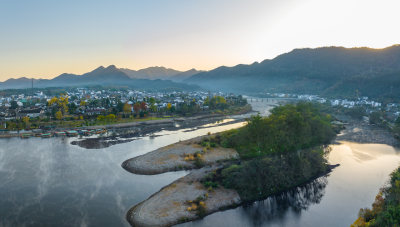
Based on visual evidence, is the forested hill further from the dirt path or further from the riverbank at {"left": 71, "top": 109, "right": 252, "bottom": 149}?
the dirt path

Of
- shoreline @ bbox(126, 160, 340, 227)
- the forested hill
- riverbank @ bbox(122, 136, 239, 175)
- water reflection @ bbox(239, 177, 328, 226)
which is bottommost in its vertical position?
water reflection @ bbox(239, 177, 328, 226)

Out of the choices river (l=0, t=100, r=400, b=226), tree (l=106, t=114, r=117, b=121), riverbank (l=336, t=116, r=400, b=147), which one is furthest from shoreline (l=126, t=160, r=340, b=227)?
tree (l=106, t=114, r=117, b=121)

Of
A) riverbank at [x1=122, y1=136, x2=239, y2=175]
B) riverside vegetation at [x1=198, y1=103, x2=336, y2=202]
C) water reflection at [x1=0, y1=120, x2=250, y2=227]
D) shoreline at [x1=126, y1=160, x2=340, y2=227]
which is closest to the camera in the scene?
shoreline at [x1=126, y1=160, x2=340, y2=227]

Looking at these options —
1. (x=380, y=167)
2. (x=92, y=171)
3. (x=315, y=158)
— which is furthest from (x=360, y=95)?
(x=92, y=171)

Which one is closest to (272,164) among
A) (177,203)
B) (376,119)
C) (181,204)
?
(181,204)

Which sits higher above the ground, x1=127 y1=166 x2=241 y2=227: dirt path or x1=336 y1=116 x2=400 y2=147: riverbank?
x1=336 y1=116 x2=400 y2=147: riverbank

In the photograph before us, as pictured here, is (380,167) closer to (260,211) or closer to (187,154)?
(260,211)

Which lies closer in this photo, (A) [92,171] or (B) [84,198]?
(B) [84,198]

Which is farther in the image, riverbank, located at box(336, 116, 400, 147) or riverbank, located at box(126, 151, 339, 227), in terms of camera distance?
riverbank, located at box(336, 116, 400, 147)
